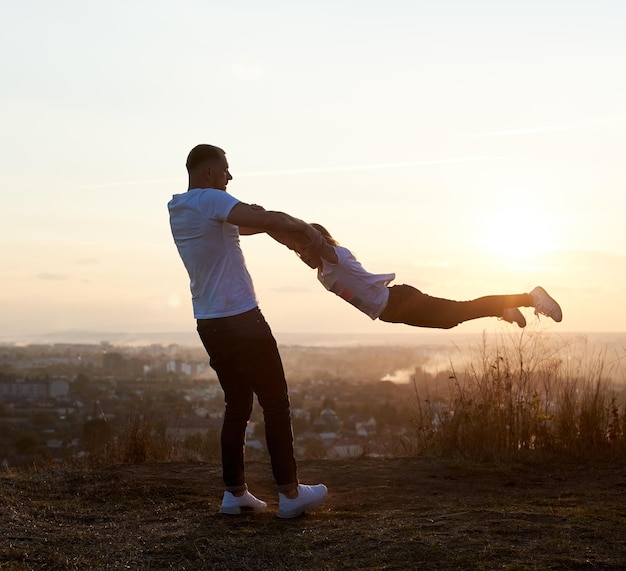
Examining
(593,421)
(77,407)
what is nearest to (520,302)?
(593,421)

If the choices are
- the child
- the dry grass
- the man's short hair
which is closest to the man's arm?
the child

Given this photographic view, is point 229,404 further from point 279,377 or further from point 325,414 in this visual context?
point 325,414

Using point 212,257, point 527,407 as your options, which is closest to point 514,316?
point 212,257

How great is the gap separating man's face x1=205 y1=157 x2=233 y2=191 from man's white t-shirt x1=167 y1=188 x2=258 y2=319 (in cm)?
12

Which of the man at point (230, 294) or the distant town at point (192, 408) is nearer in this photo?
the man at point (230, 294)

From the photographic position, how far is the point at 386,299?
516 cm

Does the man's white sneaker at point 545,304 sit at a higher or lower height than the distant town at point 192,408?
higher

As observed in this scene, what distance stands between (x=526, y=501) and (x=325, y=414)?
29.6ft

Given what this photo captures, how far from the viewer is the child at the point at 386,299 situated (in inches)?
202

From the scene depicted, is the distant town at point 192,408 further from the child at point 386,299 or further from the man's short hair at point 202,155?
the man's short hair at point 202,155

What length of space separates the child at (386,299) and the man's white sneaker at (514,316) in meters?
0.09

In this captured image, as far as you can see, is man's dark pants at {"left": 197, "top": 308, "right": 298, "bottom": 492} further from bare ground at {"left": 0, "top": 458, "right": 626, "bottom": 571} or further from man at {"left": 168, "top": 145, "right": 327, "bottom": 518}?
bare ground at {"left": 0, "top": 458, "right": 626, "bottom": 571}

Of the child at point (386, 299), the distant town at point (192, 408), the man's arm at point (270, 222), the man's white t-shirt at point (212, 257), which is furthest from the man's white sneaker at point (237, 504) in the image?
the distant town at point (192, 408)

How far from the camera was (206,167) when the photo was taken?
4754mm
